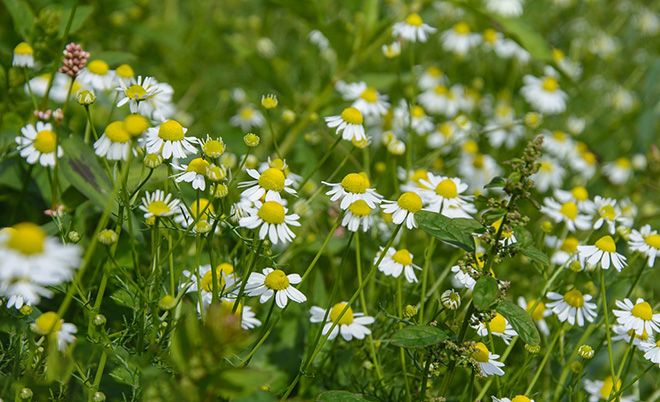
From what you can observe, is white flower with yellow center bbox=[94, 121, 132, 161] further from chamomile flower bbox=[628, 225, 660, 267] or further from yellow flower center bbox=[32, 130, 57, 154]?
chamomile flower bbox=[628, 225, 660, 267]

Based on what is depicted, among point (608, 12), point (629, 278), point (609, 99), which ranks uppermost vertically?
point (608, 12)

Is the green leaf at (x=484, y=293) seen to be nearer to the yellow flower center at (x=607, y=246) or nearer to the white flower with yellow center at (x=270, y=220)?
the white flower with yellow center at (x=270, y=220)

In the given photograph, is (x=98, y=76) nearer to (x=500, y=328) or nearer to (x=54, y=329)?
(x=54, y=329)

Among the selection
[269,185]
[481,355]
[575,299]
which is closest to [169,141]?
[269,185]

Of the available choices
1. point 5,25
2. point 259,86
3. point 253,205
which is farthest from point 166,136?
point 259,86

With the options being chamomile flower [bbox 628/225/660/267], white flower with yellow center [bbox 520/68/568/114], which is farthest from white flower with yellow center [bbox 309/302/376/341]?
white flower with yellow center [bbox 520/68/568/114]

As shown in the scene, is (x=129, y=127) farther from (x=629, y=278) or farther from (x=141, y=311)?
(x=629, y=278)
